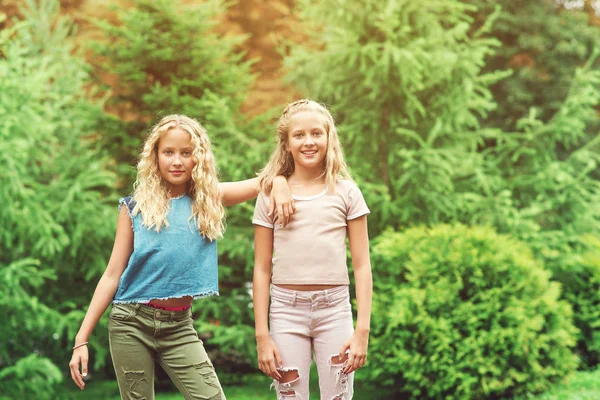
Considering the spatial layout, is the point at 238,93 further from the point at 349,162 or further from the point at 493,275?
the point at 493,275

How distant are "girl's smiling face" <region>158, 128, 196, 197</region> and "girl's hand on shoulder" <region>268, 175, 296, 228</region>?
36 cm

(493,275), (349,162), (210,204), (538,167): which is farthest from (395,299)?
(210,204)

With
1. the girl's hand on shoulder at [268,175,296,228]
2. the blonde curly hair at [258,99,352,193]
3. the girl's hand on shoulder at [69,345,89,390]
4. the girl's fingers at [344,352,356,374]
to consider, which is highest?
the blonde curly hair at [258,99,352,193]

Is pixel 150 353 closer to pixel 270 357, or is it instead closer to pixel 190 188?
pixel 270 357

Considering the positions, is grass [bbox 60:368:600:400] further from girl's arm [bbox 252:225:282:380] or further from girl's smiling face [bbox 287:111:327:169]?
girl's smiling face [bbox 287:111:327:169]

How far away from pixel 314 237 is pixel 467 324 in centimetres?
333

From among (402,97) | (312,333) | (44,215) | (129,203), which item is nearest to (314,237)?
(312,333)

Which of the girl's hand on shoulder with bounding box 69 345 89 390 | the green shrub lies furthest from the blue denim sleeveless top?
the green shrub

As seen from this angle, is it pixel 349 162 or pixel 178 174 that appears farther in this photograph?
pixel 349 162

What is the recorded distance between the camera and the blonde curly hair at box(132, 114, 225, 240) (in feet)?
9.47

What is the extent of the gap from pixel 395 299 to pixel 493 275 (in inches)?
32.6

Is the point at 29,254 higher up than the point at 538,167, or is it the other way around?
the point at 538,167

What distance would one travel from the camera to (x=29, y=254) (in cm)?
703

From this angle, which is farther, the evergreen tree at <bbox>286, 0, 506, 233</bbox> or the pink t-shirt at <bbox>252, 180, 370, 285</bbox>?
the evergreen tree at <bbox>286, 0, 506, 233</bbox>
